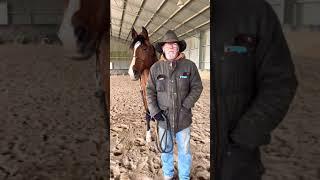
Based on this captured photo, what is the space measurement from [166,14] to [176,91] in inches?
488

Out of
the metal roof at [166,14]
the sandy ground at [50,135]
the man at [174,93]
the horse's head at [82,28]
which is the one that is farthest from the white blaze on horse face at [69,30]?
the metal roof at [166,14]

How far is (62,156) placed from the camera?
8.63 ft

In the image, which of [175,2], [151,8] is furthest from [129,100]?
[151,8]

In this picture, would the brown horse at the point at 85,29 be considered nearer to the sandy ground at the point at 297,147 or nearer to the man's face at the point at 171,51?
the sandy ground at the point at 297,147

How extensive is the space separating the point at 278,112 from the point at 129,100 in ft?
17.7

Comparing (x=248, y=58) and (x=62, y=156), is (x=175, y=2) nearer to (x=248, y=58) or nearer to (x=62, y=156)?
(x=62, y=156)

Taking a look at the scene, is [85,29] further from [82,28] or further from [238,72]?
[238,72]

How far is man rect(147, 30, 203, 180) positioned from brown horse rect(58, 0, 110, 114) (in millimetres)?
994

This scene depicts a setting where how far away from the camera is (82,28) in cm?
90

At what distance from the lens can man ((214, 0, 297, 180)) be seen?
2.70ft

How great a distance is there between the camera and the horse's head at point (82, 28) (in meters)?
0.90

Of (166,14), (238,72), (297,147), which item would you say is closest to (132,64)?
(297,147)

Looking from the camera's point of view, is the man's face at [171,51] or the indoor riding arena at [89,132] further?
the man's face at [171,51]

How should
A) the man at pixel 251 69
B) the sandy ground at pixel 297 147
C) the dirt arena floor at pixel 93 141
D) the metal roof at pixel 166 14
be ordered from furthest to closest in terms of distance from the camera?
the metal roof at pixel 166 14, the dirt arena floor at pixel 93 141, the sandy ground at pixel 297 147, the man at pixel 251 69
